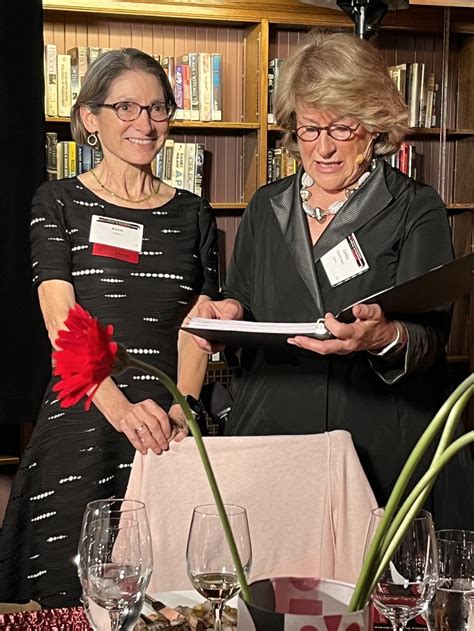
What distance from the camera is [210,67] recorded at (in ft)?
15.3

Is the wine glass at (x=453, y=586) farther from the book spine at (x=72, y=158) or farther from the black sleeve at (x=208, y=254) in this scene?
the book spine at (x=72, y=158)

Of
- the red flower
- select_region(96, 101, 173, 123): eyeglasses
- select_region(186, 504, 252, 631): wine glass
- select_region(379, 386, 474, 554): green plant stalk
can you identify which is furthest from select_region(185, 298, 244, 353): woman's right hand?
the red flower

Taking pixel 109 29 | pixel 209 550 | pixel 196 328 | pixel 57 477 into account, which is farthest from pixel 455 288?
pixel 109 29

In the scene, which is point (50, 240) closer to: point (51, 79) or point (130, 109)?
point (130, 109)

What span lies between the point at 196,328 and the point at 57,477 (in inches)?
32.3

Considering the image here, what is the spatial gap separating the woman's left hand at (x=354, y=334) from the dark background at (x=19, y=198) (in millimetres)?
1791

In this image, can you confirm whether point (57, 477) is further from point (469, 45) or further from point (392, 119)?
point (469, 45)

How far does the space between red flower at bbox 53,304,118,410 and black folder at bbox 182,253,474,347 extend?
97 cm

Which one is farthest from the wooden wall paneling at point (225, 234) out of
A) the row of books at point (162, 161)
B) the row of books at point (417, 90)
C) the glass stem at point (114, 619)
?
the glass stem at point (114, 619)

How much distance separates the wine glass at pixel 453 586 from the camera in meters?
1.17

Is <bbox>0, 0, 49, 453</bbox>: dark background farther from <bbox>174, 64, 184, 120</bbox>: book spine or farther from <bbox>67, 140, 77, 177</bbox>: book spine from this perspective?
<bbox>174, 64, 184, 120</bbox>: book spine

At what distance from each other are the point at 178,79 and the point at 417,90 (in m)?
1.27

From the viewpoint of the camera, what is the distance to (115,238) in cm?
243

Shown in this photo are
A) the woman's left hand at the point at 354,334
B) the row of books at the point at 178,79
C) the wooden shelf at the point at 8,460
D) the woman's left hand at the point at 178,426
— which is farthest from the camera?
the row of books at the point at 178,79
